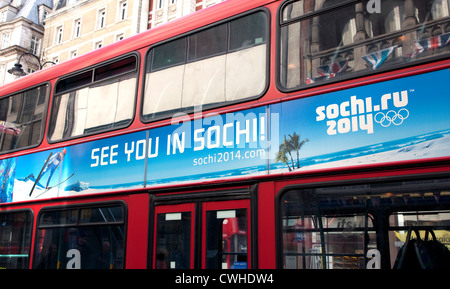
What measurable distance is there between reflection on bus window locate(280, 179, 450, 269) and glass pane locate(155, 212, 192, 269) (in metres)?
1.14

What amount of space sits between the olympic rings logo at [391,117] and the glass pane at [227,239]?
154 centimetres

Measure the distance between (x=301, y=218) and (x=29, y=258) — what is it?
4.17 meters

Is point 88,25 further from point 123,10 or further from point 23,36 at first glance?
point 23,36

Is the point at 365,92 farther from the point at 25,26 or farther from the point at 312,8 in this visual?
the point at 25,26

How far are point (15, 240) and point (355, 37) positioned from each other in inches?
216

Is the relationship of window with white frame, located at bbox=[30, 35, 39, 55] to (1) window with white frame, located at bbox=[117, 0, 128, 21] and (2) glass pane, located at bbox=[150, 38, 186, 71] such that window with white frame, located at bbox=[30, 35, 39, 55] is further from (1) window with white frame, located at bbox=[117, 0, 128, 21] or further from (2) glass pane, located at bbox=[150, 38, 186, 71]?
(2) glass pane, located at bbox=[150, 38, 186, 71]

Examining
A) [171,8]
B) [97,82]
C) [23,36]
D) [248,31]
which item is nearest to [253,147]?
[248,31]

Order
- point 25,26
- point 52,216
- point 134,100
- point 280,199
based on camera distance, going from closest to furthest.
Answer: point 280,199 → point 134,100 → point 52,216 → point 25,26

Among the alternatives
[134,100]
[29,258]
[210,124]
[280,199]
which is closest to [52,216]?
[29,258]

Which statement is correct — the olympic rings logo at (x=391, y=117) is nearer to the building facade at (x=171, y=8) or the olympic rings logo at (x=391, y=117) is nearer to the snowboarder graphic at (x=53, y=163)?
the snowboarder graphic at (x=53, y=163)

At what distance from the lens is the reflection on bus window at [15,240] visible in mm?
6117

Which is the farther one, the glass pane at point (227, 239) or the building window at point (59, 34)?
the building window at point (59, 34)

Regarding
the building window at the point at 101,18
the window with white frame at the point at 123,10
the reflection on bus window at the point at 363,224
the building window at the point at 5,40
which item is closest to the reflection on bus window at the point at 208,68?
the reflection on bus window at the point at 363,224
